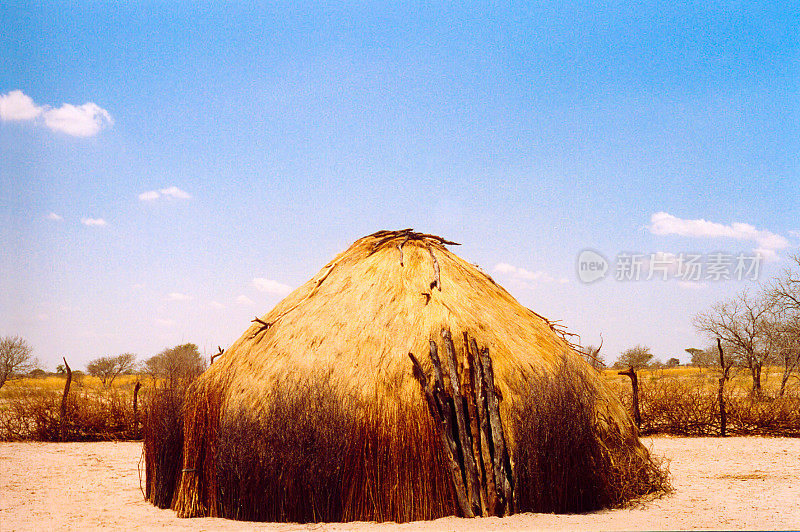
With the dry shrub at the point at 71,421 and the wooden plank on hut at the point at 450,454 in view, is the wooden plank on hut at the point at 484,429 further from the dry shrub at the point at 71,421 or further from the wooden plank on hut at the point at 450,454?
the dry shrub at the point at 71,421

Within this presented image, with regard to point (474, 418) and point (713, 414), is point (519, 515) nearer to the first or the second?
point (474, 418)

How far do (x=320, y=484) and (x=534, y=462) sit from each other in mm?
2527

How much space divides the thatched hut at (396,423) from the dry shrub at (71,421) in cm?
967

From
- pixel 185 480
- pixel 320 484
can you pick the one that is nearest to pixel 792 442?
pixel 320 484

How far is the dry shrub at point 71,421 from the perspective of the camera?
17.3 metres

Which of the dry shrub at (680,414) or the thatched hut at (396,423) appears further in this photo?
the dry shrub at (680,414)

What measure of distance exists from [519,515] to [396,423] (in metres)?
1.78

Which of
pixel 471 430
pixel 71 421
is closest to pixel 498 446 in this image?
pixel 471 430

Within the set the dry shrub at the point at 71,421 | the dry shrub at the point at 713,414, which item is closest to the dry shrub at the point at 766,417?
the dry shrub at the point at 713,414

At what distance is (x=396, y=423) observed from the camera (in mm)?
7449

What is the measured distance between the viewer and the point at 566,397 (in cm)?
777

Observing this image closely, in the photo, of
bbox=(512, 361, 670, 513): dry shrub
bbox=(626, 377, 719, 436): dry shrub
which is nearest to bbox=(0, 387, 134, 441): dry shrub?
bbox=(512, 361, 670, 513): dry shrub

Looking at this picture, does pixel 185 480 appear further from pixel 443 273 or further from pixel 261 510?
pixel 443 273

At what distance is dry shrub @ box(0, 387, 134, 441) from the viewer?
17344mm
